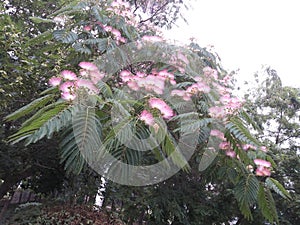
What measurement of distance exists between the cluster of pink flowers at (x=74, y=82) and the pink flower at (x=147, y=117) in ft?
0.98

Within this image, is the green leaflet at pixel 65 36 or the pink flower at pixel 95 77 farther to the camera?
the green leaflet at pixel 65 36

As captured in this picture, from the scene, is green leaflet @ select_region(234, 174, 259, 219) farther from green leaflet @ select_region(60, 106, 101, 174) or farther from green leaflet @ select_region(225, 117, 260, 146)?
green leaflet @ select_region(60, 106, 101, 174)

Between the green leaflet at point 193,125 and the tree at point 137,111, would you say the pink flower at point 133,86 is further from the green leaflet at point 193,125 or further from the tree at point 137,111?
the green leaflet at point 193,125

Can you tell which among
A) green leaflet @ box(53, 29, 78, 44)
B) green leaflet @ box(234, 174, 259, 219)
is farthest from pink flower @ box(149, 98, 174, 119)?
green leaflet @ box(53, 29, 78, 44)

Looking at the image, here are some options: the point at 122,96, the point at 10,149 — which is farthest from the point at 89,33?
the point at 10,149

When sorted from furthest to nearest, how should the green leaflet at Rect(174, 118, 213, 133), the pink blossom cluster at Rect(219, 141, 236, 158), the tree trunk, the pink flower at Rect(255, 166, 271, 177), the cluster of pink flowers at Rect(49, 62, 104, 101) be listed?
the tree trunk, the pink flower at Rect(255, 166, 271, 177), the pink blossom cluster at Rect(219, 141, 236, 158), the green leaflet at Rect(174, 118, 213, 133), the cluster of pink flowers at Rect(49, 62, 104, 101)

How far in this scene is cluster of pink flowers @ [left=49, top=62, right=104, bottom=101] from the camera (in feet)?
5.38

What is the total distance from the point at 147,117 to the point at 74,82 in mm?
457

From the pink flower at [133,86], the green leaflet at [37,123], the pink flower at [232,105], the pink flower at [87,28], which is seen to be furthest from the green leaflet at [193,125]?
the pink flower at [87,28]

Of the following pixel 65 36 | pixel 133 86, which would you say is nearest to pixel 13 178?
pixel 65 36

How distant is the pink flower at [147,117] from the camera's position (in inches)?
65.3

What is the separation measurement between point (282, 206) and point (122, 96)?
458 cm

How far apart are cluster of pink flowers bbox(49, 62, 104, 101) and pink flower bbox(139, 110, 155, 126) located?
30cm

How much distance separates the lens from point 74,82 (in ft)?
5.77
